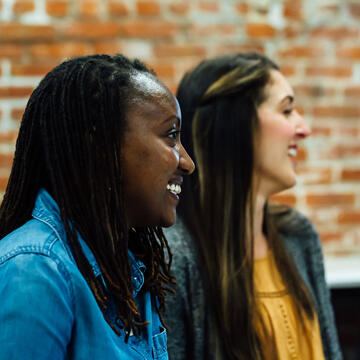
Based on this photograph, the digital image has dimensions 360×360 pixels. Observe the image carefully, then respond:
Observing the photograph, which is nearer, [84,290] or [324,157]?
[84,290]

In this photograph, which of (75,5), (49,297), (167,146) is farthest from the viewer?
(75,5)

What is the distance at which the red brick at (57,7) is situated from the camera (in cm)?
199

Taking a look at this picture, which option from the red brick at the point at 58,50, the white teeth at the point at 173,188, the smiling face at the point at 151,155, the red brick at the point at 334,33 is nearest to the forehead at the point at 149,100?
the smiling face at the point at 151,155

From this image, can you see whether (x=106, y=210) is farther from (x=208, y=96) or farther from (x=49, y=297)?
(x=208, y=96)

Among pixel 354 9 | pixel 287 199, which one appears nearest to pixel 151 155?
pixel 287 199

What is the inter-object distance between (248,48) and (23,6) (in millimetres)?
896

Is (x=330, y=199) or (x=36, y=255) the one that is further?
(x=330, y=199)

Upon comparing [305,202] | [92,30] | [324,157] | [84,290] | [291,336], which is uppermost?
[92,30]

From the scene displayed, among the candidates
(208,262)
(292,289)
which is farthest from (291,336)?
(208,262)

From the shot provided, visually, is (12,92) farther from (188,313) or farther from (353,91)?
(353,91)

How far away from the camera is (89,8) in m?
2.02

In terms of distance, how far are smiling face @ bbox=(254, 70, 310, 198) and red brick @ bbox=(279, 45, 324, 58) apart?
0.66m

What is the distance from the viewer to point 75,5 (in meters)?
2.00

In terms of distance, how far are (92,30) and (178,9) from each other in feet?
1.14
